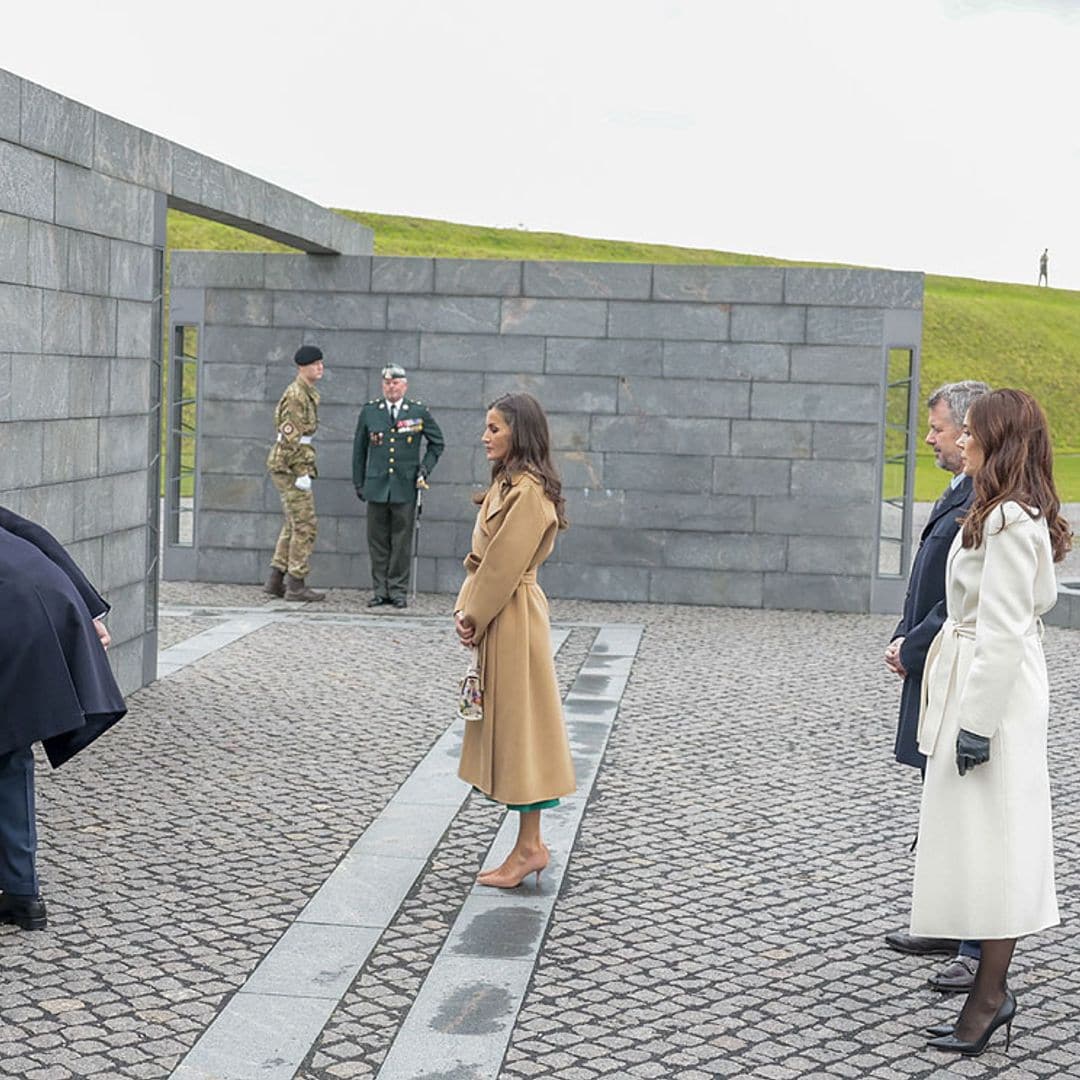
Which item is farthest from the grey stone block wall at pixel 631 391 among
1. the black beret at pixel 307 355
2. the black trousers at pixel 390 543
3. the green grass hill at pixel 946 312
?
the green grass hill at pixel 946 312

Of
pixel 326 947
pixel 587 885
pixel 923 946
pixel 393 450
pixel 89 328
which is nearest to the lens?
pixel 326 947

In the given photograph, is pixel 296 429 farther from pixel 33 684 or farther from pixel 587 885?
pixel 33 684

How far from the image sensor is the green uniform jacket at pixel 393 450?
1478 centimetres

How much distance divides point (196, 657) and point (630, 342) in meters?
5.35

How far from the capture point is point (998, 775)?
16.4 ft

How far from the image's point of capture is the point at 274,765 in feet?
28.2

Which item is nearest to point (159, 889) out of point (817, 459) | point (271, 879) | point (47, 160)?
point (271, 879)

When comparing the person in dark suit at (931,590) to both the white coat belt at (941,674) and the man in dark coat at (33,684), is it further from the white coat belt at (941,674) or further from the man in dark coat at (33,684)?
the man in dark coat at (33,684)

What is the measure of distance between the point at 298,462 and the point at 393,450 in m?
0.81

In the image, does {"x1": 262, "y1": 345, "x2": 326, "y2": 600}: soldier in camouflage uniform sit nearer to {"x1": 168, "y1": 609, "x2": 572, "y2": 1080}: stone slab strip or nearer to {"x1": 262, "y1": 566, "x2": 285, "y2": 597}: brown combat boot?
{"x1": 262, "y1": 566, "x2": 285, "y2": 597}: brown combat boot

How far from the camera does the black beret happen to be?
1479 cm

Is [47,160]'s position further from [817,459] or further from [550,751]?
[817,459]

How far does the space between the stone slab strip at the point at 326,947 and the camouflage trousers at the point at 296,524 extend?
21.8ft

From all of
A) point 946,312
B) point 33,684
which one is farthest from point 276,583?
point 946,312
